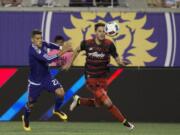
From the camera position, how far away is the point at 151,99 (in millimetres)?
16609

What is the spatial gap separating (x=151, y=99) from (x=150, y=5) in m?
6.96

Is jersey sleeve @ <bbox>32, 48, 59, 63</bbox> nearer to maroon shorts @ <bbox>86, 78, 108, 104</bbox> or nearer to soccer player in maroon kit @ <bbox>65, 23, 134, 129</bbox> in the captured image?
soccer player in maroon kit @ <bbox>65, 23, 134, 129</bbox>

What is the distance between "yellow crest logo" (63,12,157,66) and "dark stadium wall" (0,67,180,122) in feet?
18.5

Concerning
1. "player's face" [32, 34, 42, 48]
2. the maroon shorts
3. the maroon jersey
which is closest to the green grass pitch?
the maroon shorts

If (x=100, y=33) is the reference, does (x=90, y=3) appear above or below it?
below

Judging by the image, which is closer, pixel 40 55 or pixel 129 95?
pixel 40 55

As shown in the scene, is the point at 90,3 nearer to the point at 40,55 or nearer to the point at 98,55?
the point at 98,55

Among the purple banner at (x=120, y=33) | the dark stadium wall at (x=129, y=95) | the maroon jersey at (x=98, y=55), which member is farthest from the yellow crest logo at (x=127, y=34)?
the maroon jersey at (x=98, y=55)

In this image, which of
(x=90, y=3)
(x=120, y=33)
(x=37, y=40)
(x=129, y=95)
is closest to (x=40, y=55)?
(x=37, y=40)

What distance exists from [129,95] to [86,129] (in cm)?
236

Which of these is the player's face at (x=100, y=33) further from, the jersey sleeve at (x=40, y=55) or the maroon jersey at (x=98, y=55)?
the jersey sleeve at (x=40, y=55)

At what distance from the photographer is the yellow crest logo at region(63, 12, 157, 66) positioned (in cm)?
2231

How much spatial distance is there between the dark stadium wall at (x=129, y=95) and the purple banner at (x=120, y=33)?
567cm

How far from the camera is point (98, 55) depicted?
46.0 feet
